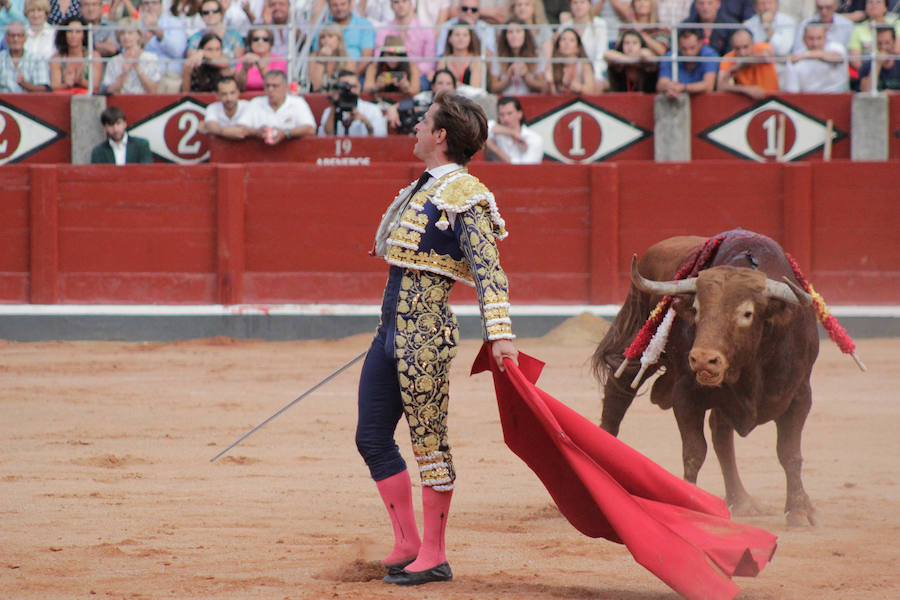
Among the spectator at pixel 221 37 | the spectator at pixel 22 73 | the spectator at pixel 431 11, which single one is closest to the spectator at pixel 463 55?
the spectator at pixel 431 11

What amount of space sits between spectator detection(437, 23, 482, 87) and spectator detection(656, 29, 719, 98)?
1.36 metres

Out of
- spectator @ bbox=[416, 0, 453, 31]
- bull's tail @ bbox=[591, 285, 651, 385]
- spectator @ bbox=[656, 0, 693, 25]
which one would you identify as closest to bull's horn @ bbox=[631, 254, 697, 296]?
bull's tail @ bbox=[591, 285, 651, 385]

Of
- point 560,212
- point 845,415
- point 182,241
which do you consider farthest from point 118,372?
point 845,415

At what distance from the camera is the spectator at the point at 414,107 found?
8516 mm

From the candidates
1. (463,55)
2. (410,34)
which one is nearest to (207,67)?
(410,34)

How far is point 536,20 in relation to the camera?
948 cm

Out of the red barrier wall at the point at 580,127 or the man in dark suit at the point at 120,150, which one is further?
the red barrier wall at the point at 580,127

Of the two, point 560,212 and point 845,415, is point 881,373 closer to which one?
point 845,415

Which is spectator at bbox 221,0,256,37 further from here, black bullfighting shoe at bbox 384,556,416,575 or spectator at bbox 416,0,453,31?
black bullfighting shoe at bbox 384,556,416,575

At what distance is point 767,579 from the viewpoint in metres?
3.35

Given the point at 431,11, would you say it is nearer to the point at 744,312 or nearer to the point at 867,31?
the point at 867,31

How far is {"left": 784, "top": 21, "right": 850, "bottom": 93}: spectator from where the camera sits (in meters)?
9.32

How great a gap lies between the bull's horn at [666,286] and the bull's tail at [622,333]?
51 centimetres

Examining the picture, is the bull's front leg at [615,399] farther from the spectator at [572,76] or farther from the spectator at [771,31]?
Result: the spectator at [771,31]
